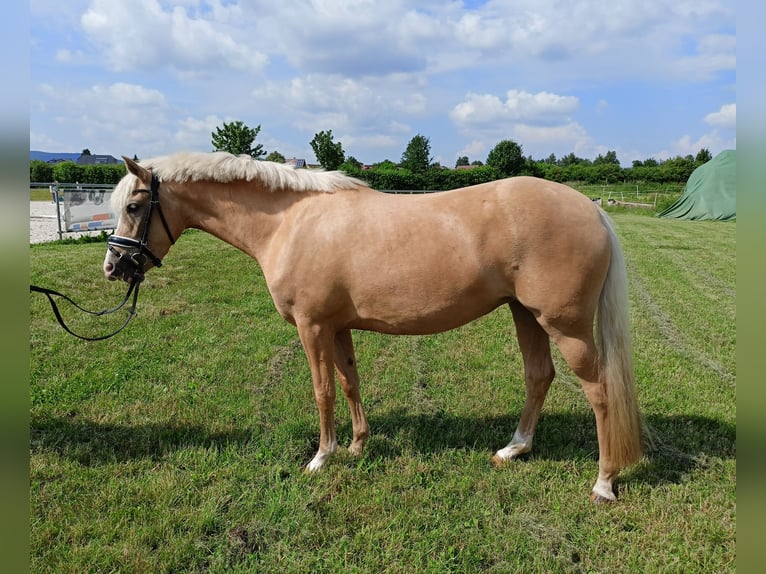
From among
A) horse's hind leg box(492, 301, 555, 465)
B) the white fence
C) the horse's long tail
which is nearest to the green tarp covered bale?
horse's hind leg box(492, 301, 555, 465)

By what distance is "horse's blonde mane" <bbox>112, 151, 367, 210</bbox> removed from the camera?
345 centimetres

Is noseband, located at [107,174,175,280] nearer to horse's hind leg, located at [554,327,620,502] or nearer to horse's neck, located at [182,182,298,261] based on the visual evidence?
horse's neck, located at [182,182,298,261]

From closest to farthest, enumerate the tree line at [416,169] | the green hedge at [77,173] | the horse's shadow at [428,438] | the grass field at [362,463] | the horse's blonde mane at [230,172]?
the grass field at [362,463]
the horse's blonde mane at [230,172]
the horse's shadow at [428,438]
the tree line at [416,169]
the green hedge at [77,173]

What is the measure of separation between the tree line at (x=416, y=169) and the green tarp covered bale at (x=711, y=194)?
15.8 metres

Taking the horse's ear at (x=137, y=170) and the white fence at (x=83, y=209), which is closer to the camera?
the horse's ear at (x=137, y=170)

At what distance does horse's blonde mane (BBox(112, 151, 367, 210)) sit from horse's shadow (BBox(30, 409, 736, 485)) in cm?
193

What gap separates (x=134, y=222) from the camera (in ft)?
11.1

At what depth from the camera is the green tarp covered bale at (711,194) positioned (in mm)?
24266

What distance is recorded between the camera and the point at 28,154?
75 cm

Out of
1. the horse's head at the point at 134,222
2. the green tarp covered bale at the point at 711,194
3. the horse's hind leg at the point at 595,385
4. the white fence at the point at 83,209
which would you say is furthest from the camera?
the green tarp covered bale at the point at 711,194

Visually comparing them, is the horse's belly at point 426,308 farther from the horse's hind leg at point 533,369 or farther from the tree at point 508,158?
the tree at point 508,158

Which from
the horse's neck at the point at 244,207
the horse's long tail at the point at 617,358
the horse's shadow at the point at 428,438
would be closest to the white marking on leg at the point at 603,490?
the horse's long tail at the point at 617,358
